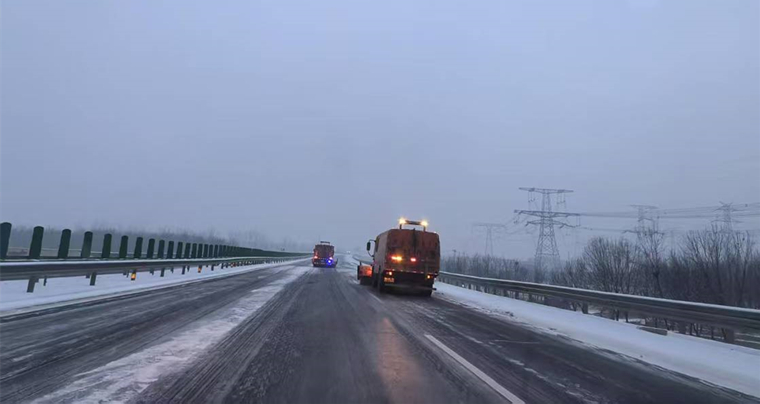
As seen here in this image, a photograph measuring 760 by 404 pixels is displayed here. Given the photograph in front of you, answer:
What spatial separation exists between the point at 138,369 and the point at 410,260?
1576cm

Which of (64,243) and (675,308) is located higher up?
(64,243)

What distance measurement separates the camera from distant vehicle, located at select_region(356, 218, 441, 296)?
67.5ft

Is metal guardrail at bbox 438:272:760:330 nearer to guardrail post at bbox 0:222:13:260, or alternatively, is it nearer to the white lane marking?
the white lane marking

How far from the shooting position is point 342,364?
21.6ft

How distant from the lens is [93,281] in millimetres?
16719

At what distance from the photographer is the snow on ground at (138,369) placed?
464 cm

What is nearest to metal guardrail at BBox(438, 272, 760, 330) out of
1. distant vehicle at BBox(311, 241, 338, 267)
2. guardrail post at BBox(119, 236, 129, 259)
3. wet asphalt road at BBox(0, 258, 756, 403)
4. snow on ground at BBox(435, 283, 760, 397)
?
snow on ground at BBox(435, 283, 760, 397)

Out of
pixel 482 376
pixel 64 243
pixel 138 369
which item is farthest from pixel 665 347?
pixel 64 243

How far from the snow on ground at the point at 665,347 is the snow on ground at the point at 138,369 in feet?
25.2

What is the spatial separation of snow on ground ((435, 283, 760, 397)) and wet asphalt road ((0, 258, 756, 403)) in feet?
1.96

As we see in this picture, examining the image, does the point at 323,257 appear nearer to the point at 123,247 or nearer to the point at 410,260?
the point at 123,247

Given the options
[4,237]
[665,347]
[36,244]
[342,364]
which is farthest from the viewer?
[36,244]

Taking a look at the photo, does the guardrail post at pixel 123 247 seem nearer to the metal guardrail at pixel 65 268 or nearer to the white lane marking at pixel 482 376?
the metal guardrail at pixel 65 268

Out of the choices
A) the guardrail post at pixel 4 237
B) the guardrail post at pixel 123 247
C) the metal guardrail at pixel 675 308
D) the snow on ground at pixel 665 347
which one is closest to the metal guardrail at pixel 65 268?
the guardrail post at pixel 4 237
